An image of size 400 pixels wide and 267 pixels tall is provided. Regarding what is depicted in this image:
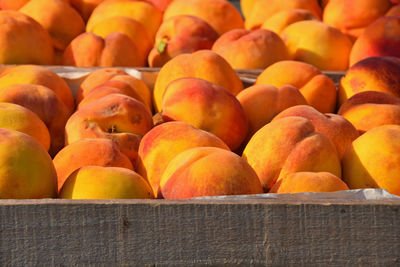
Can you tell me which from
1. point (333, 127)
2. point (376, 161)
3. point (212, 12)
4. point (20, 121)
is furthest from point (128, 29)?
point (376, 161)

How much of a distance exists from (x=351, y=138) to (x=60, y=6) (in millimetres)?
1423

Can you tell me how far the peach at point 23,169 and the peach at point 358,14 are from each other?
1661mm

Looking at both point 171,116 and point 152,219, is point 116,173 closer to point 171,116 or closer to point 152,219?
point 152,219

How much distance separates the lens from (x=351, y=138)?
1407 mm

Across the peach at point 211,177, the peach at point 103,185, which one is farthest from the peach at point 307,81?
the peach at point 103,185

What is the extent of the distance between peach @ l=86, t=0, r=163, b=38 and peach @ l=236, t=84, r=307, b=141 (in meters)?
0.97

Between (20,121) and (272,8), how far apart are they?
1533 mm

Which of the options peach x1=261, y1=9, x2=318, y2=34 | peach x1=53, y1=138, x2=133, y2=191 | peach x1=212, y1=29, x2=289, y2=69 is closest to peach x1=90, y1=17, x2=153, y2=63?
peach x1=212, y1=29, x2=289, y2=69

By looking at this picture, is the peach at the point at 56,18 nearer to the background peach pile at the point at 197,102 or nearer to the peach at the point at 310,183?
the background peach pile at the point at 197,102

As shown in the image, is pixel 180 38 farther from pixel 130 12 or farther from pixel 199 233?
pixel 199 233

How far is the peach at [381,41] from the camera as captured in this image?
2131 mm

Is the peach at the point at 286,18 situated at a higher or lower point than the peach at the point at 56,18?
higher

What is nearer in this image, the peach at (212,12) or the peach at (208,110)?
the peach at (208,110)

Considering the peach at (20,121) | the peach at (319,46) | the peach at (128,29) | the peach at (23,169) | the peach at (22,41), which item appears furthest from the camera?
the peach at (128,29)
